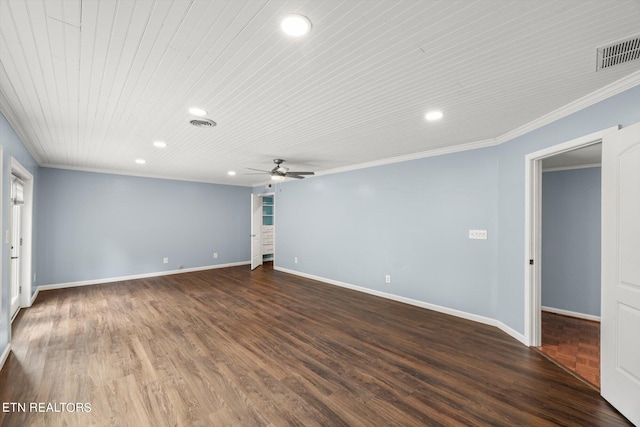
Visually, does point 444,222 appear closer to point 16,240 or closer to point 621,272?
point 621,272

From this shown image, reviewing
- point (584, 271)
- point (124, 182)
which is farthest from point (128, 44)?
point (584, 271)

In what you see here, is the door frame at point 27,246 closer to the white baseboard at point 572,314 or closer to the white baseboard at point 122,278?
the white baseboard at point 122,278

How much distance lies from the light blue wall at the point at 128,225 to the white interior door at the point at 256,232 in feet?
2.48

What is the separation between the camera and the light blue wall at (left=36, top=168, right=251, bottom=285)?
532 cm

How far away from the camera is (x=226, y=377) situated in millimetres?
2342

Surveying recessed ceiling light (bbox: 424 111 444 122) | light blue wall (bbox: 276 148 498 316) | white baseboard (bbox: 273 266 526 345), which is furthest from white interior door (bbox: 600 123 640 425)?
light blue wall (bbox: 276 148 498 316)

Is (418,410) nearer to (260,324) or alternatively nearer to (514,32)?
(260,324)

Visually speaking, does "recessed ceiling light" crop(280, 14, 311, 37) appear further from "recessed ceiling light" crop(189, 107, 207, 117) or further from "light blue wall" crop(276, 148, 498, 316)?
"light blue wall" crop(276, 148, 498, 316)

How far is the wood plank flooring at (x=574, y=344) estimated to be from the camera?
8.24 feet

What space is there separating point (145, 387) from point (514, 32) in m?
3.76

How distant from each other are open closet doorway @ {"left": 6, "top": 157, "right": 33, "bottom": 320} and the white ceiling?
140cm

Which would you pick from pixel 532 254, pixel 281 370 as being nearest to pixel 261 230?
pixel 281 370

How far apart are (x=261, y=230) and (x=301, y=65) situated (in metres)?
6.61

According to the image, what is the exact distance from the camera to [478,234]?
364cm
